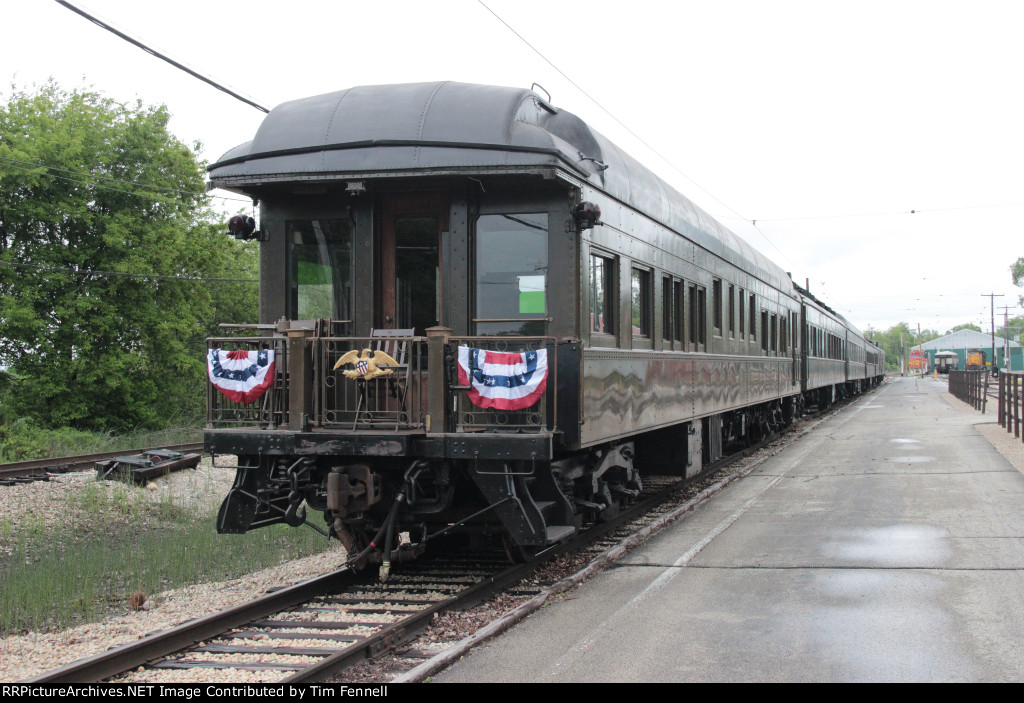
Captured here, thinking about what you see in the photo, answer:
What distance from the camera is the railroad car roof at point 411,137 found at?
264 inches

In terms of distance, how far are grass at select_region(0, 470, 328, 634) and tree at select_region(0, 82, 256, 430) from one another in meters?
11.2

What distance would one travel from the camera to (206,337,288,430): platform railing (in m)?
6.77

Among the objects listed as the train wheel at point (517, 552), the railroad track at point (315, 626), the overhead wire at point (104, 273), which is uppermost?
the overhead wire at point (104, 273)

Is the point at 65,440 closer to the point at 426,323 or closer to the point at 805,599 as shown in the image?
the point at 426,323

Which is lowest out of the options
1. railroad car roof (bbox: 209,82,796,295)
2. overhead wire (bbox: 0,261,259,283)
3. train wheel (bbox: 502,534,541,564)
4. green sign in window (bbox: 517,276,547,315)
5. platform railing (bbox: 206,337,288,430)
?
train wheel (bbox: 502,534,541,564)

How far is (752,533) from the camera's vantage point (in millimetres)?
9023

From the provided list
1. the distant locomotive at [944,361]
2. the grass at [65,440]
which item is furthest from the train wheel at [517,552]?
the distant locomotive at [944,361]

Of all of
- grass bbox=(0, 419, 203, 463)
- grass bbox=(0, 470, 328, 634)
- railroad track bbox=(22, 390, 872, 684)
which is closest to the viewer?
railroad track bbox=(22, 390, 872, 684)

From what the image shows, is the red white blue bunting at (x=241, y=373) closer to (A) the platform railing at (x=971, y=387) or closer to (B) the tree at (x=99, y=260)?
(B) the tree at (x=99, y=260)

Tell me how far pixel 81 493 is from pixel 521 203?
8.40 metres

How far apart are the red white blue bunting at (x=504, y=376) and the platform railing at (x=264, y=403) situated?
1447 mm

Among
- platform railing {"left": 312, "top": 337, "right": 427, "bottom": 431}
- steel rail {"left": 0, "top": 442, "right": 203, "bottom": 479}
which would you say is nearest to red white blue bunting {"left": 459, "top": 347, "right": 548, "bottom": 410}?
platform railing {"left": 312, "top": 337, "right": 427, "bottom": 431}

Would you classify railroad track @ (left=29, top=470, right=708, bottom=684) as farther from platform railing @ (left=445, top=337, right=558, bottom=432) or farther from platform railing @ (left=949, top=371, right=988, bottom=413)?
platform railing @ (left=949, top=371, right=988, bottom=413)
